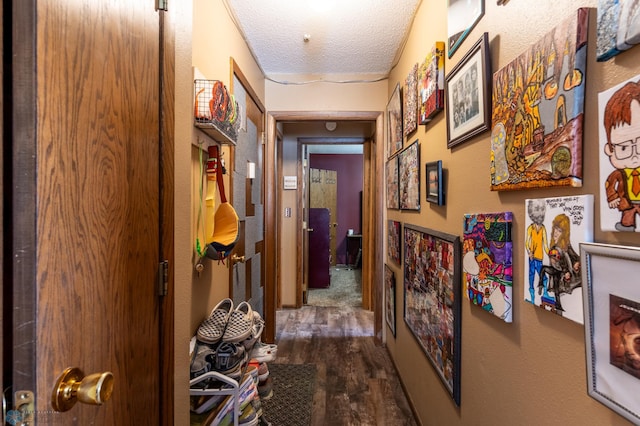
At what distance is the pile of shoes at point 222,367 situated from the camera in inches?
55.3

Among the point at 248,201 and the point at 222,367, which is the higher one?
the point at 248,201

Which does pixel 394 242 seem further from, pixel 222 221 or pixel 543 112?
pixel 543 112

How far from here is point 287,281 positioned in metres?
4.01

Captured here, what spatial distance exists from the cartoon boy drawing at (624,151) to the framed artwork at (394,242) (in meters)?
1.73

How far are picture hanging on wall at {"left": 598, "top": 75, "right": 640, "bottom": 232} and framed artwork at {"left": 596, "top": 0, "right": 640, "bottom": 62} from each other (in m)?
0.07

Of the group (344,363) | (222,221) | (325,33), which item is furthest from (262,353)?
(325,33)

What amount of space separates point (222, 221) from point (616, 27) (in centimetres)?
155

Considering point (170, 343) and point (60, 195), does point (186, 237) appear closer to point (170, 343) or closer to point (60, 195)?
point (170, 343)

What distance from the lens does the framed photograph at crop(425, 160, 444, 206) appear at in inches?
57.0

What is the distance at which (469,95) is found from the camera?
1.16 metres

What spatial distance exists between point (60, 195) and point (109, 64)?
0.31 m

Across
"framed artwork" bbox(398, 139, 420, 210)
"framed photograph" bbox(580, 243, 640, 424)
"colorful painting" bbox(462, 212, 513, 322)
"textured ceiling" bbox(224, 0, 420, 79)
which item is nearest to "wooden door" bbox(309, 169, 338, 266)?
"textured ceiling" bbox(224, 0, 420, 79)

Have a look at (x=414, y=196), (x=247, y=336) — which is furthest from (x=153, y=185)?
(x=414, y=196)

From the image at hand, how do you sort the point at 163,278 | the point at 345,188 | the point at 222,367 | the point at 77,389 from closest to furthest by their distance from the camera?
the point at 77,389, the point at 163,278, the point at 222,367, the point at 345,188
